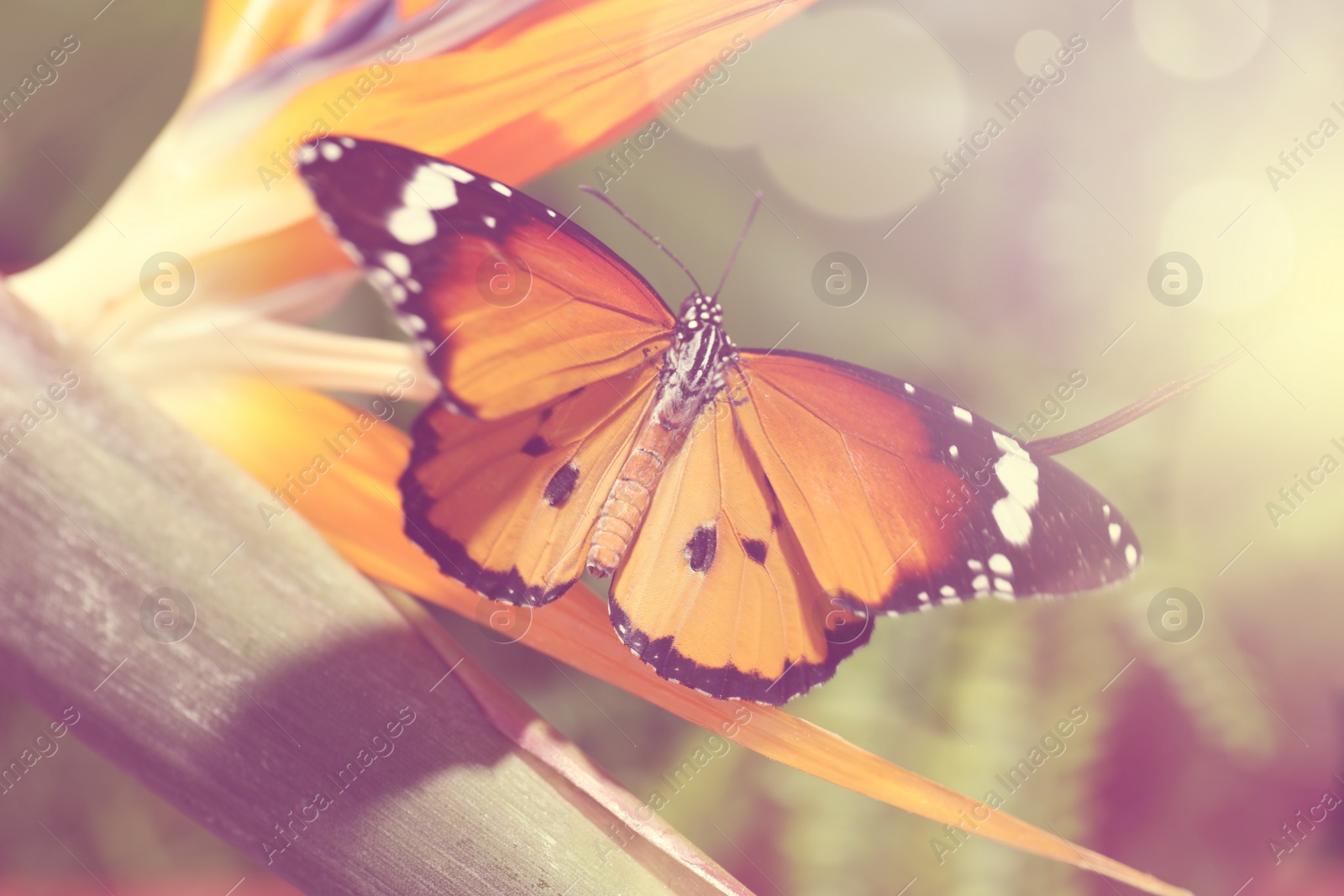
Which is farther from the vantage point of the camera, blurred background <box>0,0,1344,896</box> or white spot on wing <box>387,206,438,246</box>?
blurred background <box>0,0,1344,896</box>

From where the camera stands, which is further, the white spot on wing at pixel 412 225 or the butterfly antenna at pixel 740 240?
the butterfly antenna at pixel 740 240

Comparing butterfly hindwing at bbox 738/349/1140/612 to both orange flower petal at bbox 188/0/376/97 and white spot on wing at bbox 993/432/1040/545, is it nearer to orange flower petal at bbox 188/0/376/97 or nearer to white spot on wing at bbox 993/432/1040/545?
white spot on wing at bbox 993/432/1040/545

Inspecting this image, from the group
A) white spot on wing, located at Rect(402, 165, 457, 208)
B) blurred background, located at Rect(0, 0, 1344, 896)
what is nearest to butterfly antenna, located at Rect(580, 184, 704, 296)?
blurred background, located at Rect(0, 0, 1344, 896)

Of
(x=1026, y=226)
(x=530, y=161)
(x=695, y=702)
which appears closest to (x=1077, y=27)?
(x=1026, y=226)

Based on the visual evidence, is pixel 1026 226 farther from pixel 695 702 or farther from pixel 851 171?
pixel 695 702

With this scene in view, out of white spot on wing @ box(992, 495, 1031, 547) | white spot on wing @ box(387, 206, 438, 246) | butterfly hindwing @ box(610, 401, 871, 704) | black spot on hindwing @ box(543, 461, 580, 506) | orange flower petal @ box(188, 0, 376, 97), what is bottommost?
white spot on wing @ box(992, 495, 1031, 547)

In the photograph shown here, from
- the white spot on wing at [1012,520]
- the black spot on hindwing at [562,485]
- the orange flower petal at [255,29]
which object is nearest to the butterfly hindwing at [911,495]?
the white spot on wing at [1012,520]

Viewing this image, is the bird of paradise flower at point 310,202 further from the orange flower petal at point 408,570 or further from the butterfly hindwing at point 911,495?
the butterfly hindwing at point 911,495
